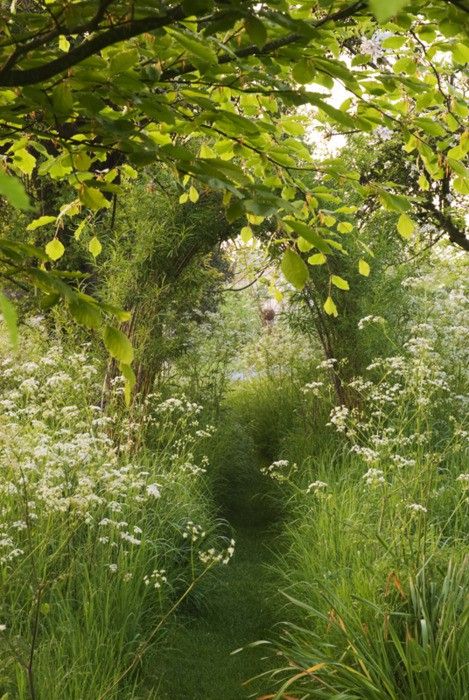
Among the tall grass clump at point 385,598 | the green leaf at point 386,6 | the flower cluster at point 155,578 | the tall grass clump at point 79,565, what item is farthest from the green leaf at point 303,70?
the flower cluster at point 155,578

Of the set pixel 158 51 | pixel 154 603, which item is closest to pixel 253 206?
pixel 158 51

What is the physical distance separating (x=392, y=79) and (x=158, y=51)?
0.57m

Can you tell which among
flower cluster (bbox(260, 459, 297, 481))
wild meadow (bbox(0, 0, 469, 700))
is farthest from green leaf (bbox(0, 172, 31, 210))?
flower cluster (bbox(260, 459, 297, 481))

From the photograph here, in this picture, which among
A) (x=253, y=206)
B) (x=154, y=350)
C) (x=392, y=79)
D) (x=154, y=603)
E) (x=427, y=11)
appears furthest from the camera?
(x=154, y=350)

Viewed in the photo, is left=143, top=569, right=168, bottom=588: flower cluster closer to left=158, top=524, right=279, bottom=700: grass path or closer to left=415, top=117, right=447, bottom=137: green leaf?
left=158, top=524, right=279, bottom=700: grass path

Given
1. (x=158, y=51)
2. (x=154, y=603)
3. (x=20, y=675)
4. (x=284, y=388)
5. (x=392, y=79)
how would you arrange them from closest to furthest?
(x=158, y=51), (x=392, y=79), (x=20, y=675), (x=154, y=603), (x=284, y=388)

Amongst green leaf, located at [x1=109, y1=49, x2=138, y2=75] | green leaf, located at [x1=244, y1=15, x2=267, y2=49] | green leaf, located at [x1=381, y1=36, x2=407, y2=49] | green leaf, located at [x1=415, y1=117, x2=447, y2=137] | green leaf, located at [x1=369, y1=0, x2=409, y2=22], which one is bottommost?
green leaf, located at [x1=369, y1=0, x2=409, y2=22]

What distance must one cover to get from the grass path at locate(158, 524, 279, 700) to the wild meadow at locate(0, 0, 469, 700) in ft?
0.07

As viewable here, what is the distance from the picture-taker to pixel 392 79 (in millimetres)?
1988

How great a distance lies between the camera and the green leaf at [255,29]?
142 cm

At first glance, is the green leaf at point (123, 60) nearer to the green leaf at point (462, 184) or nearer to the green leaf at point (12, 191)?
the green leaf at point (12, 191)

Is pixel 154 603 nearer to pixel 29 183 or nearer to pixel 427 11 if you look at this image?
Answer: pixel 427 11

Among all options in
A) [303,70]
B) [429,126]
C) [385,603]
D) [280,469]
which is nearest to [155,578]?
[385,603]

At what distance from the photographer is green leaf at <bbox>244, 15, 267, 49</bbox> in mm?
1415
